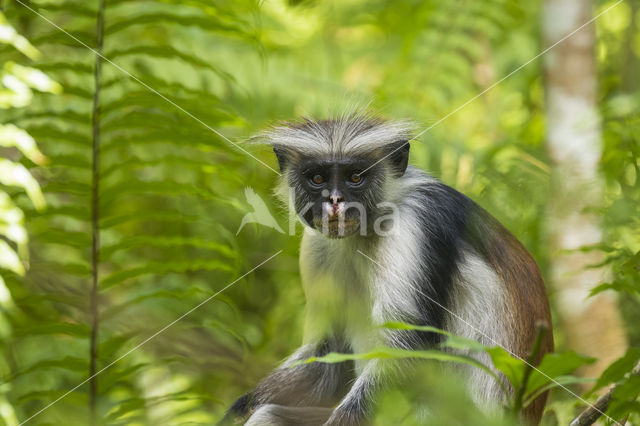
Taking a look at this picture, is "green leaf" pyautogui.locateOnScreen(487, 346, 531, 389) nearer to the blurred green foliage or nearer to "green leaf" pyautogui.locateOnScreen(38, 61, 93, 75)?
the blurred green foliage

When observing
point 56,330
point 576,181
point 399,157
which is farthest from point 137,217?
point 576,181

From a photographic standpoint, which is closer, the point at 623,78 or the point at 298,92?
the point at 298,92

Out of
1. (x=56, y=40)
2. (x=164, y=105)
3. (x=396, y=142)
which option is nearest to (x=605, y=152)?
(x=396, y=142)

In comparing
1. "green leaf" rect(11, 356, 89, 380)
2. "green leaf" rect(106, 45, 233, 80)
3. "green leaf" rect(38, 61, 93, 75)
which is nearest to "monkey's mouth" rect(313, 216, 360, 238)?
"green leaf" rect(106, 45, 233, 80)

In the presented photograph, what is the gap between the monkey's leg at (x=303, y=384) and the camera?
4309 millimetres

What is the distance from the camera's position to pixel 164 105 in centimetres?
446

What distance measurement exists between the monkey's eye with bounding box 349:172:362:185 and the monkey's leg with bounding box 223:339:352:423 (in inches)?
41.5

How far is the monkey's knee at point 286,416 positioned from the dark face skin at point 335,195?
0.98 m

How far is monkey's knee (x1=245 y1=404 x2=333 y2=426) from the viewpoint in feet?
12.4

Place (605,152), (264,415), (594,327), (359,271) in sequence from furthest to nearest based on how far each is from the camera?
(605,152)
(594,327)
(359,271)
(264,415)

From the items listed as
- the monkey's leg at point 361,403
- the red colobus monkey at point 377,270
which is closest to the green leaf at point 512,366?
the red colobus monkey at point 377,270

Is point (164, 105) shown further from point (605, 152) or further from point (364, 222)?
point (605, 152)

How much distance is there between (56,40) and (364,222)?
7.00 ft

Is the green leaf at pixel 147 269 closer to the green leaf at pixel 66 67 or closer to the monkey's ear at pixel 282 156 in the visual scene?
the monkey's ear at pixel 282 156
